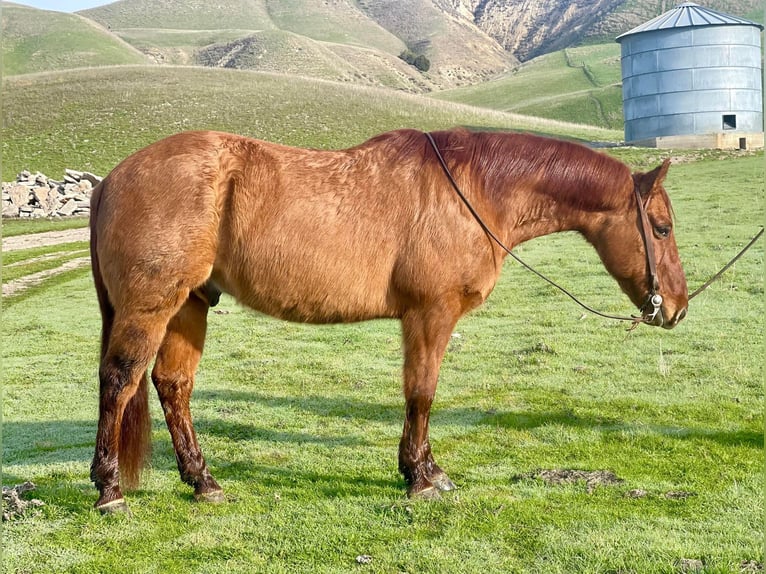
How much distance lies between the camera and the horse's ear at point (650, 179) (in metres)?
5.11

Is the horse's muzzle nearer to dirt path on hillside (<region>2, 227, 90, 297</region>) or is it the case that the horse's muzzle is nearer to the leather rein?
the leather rein

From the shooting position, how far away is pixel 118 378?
473cm

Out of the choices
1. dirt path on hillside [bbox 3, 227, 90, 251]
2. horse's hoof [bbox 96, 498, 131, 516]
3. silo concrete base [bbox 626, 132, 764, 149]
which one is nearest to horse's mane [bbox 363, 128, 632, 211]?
horse's hoof [bbox 96, 498, 131, 516]

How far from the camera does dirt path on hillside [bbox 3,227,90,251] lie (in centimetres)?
2129

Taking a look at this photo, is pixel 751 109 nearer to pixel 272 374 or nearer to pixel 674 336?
pixel 674 336

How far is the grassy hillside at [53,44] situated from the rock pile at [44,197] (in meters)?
64.8

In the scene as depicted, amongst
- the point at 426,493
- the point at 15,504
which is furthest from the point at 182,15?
the point at 426,493

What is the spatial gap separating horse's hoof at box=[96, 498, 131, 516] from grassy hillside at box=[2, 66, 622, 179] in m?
32.2

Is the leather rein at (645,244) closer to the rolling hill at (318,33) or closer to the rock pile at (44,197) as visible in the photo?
the rock pile at (44,197)

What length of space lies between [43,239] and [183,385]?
64.0ft

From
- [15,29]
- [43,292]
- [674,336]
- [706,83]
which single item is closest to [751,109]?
[706,83]

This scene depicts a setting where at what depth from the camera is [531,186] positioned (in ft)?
17.3

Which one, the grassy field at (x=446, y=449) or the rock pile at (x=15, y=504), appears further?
the rock pile at (x=15, y=504)

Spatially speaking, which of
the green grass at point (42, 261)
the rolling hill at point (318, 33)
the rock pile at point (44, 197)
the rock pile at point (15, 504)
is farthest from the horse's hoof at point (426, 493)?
the rolling hill at point (318, 33)
